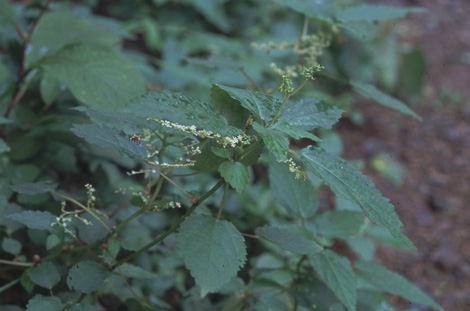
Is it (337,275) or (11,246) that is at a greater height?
(337,275)

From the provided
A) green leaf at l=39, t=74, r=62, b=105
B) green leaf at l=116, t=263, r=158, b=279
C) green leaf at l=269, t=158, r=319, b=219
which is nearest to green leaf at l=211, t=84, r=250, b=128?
green leaf at l=269, t=158, r=319, b=219

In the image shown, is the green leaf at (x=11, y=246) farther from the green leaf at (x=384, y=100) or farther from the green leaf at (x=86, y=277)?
the green leaf at (x=384, y=100)

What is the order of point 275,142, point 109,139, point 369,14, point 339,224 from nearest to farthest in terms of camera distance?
point 275,142 < point 109,139 < point 339,224 < point 369,14

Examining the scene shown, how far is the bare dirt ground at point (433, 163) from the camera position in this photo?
2.67 m

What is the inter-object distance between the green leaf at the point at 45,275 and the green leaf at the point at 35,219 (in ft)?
0.40

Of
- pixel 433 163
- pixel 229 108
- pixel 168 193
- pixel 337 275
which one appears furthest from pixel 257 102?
pixel 433 163

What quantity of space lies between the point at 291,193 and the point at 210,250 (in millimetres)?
523

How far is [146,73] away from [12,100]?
99cm

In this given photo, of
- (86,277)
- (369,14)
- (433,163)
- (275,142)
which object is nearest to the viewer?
(275,142)

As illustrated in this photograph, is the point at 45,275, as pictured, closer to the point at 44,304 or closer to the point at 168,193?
the point at 44,304

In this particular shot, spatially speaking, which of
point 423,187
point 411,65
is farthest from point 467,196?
point 411,65

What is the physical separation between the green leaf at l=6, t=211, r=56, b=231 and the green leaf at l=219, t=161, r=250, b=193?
440 millimetres

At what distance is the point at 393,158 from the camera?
11.6 ft

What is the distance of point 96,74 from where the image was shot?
1533 millimetres
